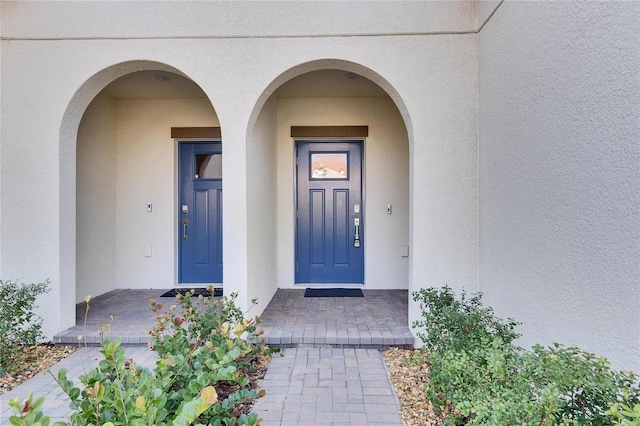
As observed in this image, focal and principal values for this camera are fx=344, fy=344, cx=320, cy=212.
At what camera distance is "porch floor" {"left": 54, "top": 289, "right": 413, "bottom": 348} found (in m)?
3.18

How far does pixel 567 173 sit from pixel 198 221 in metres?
4.45

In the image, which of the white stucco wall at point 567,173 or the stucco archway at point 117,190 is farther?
the stucco archway at point 117,190

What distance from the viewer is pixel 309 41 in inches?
126

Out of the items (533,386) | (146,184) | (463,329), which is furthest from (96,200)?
(533,386)

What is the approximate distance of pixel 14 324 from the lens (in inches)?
109

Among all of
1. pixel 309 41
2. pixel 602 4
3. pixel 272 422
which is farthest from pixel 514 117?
pixel 272 422

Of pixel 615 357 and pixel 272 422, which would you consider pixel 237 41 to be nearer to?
pixel 272 422

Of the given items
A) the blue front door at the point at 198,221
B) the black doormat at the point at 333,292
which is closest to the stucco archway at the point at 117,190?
the blue front door at the point at 198,221

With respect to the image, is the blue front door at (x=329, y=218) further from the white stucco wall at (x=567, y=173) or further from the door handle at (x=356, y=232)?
the white stucco wall at (x=567, y=173)

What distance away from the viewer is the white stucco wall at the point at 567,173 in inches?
64.3

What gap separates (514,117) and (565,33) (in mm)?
648

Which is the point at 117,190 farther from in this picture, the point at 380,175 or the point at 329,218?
the point at 380,175

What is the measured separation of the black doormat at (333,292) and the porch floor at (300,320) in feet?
0.45

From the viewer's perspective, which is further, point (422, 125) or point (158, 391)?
point (422, 125)
